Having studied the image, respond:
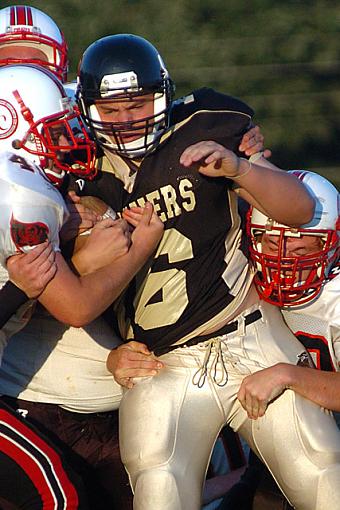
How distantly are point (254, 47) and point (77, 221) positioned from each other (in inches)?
175

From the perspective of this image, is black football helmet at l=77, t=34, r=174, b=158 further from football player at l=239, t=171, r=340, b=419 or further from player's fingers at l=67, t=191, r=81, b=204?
football player at l=239, t=171, r=340, b=419

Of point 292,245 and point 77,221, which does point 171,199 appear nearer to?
point 77,221

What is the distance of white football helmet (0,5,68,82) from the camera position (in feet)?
11.9

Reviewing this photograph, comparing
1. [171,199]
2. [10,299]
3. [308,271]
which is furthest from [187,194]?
[10,299]

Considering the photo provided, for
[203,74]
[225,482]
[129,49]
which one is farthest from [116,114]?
[203,74]

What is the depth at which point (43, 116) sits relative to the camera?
2.78 metres

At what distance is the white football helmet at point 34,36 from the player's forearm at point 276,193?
1.13 meters

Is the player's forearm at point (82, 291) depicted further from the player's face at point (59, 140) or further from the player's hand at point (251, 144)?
the player's hand at point (251, 144)

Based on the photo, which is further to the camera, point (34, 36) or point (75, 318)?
point (34, 36)

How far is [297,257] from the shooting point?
3010mm

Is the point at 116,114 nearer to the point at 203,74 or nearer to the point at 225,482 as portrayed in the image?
the point at 225,482

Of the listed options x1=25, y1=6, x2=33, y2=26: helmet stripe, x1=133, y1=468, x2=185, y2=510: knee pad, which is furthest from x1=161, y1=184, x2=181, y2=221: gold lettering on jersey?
x1=25, y1=6, x2=33, y2=26: helmet stripe

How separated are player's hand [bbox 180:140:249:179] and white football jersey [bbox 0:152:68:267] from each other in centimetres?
36

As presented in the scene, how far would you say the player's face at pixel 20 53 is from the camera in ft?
11.6
